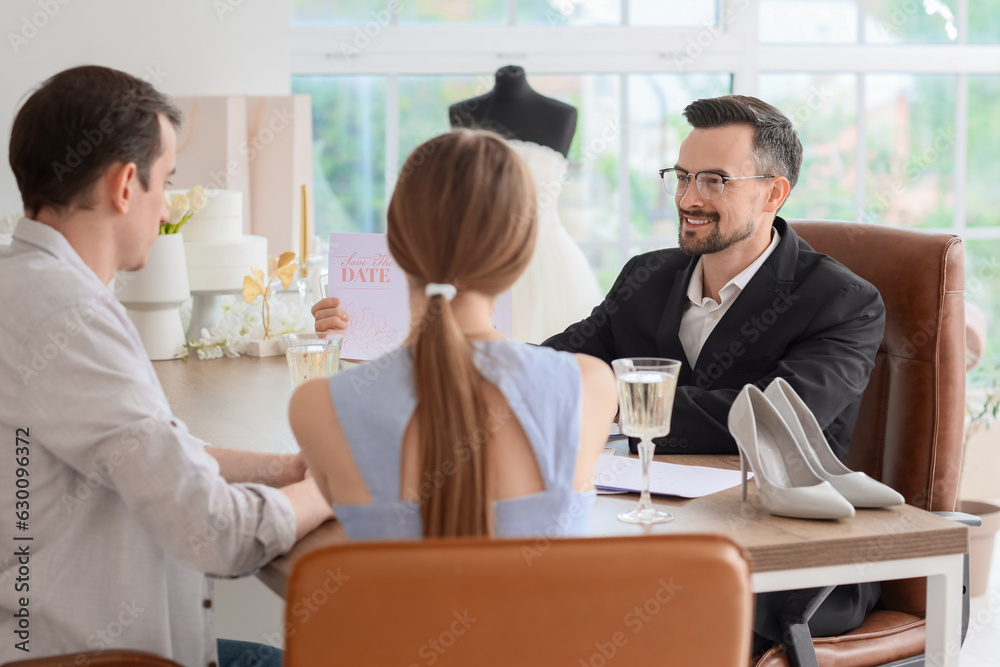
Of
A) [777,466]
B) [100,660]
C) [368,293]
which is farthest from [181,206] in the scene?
[777,466]

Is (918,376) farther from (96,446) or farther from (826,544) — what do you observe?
(96,446)

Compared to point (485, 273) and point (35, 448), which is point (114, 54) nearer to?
point (35, 448)

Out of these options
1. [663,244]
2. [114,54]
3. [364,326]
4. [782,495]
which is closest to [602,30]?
[663,244]

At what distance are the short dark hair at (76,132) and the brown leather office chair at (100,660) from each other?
1.72ft

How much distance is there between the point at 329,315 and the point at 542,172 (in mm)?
1779

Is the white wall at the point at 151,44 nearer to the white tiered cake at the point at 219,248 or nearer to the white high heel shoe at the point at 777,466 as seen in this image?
the white tiered cake at the point at 219,248

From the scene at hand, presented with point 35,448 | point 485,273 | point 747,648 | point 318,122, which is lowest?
point 747,648

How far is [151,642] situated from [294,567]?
458mm

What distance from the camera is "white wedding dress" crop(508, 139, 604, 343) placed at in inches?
143

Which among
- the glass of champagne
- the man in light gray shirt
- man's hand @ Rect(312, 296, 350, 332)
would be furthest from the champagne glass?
man's hand @ Rect(312, 296, 350, 332)

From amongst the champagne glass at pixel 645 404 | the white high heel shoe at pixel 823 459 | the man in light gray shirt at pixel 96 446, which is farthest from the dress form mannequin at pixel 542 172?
the man in light gray shirt at pixel 96 446

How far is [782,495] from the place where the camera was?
1.29m

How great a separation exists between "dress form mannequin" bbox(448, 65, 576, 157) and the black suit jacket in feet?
5.18

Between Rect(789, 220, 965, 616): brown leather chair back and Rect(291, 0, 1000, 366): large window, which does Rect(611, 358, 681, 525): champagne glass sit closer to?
Rect(789, 220, 965, 616): brown leather chair back
